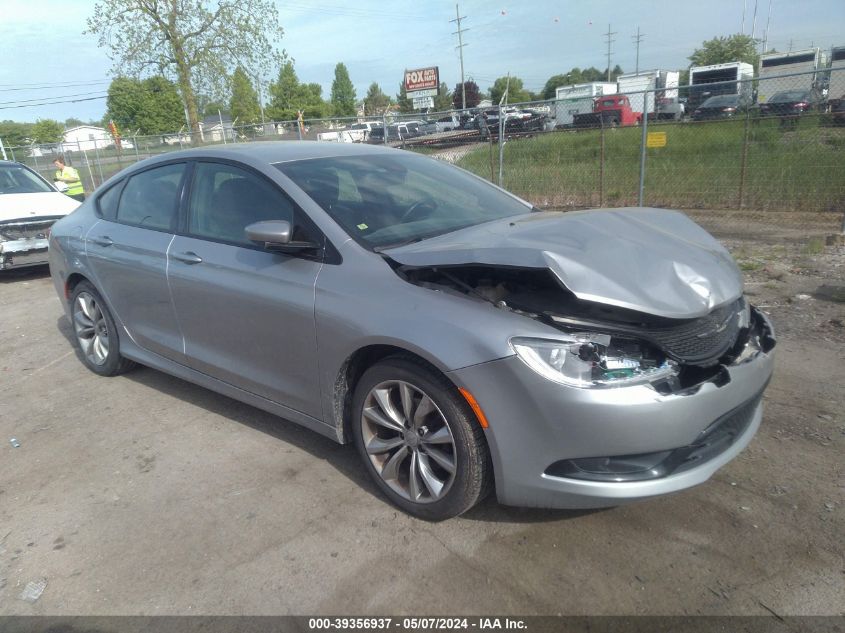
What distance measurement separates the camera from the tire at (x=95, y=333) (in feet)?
15.7

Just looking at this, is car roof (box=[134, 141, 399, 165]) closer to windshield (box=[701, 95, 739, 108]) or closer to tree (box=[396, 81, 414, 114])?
windshield (box=[701, 95, 739, 108])

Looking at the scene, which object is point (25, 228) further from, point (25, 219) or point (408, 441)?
point (408, 441)

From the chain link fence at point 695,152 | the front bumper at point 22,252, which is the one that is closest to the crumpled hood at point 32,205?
the front bumper at point 22,252

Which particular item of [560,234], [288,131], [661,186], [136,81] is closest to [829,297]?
[560,234]

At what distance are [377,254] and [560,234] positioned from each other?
0.87 meters

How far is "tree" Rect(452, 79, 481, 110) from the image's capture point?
69438 millimetres

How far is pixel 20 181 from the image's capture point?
9.72 meters

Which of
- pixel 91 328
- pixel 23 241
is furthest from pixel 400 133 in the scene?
pixel 91 328

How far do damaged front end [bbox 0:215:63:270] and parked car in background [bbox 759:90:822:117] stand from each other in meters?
10.9

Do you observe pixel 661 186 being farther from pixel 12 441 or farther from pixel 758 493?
pixel 12 441

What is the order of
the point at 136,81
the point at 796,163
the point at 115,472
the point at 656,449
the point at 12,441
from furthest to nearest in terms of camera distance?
A: the point at 136,81 → the point at 796,163 → the point at 12,441 → the point at 115,472 → the point at 656,449

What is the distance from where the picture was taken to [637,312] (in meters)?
2.57

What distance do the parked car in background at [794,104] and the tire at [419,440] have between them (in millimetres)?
9443

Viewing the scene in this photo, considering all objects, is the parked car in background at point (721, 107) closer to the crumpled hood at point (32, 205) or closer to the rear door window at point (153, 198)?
the rear door window at point (153, 198)
